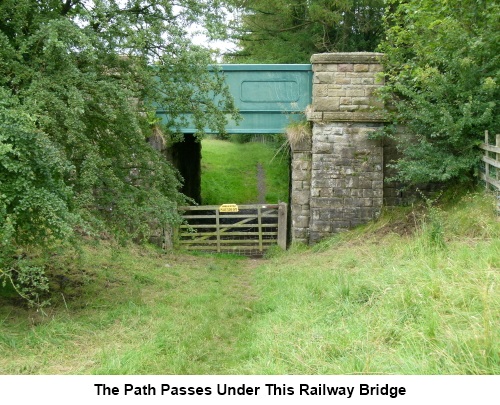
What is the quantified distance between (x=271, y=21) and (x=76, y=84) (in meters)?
13.8

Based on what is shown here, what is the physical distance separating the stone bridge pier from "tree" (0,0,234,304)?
4.12 meters

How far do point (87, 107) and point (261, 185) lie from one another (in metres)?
21.0

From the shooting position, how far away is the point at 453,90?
420 inches

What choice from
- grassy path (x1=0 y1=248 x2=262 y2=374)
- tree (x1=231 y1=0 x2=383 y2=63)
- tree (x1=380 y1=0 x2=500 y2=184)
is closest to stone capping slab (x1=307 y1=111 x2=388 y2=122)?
tree (x1=380 y1=0 x2=500 y2=184)

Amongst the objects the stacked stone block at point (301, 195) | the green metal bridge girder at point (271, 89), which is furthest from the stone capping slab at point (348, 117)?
the stacked stone block at point (301, 195)

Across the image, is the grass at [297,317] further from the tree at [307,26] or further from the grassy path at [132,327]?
the tree at [307,26]

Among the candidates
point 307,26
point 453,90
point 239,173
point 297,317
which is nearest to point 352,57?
point 453,90

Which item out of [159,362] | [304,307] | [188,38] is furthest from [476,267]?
[188,38]

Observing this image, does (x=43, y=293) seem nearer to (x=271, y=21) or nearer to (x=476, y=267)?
(x=476, y=267)

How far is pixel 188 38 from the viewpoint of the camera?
8414mm

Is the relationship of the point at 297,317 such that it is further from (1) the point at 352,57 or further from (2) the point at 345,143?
(1) the point at 352,57

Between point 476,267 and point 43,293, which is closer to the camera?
point 476,267

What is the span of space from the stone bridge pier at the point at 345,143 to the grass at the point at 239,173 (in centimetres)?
871

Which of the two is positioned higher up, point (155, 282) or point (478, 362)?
point (478, 362)
